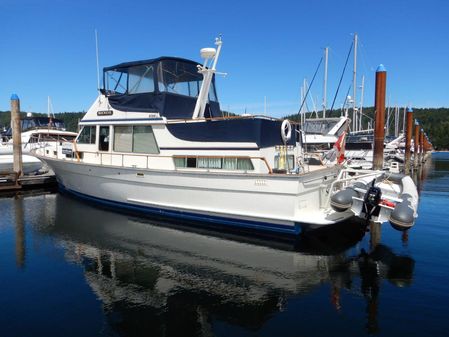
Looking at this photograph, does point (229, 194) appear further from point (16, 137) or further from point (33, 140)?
point (33, 140)

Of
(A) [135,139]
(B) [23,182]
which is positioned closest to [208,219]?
(A) [135,139]

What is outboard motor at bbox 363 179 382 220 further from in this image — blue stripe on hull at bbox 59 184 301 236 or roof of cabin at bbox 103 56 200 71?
roof of cabin at bbox 103 56 200 71

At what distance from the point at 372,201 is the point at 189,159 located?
4.88m

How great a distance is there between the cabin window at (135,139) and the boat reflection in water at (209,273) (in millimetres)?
2338

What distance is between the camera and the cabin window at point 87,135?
1238cm

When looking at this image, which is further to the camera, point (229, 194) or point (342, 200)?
point (229, 194)

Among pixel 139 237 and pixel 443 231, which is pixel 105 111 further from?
pixel 443 231

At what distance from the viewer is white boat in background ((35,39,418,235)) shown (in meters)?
8.84

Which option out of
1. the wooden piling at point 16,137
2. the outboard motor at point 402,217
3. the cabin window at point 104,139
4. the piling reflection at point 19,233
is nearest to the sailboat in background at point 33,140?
the wooden piling at point 16,137

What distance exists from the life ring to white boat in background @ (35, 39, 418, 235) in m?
0.03

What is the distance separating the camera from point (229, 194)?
925cm

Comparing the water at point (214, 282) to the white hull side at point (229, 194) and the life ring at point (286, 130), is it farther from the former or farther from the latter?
the life ring at point (286, 130)

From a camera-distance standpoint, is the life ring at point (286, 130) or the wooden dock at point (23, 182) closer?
the life ring at point (286, 130)

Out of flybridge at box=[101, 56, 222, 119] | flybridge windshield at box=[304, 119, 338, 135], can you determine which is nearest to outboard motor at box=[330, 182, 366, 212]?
flybridge at box=[101, 56, 222, 119]
